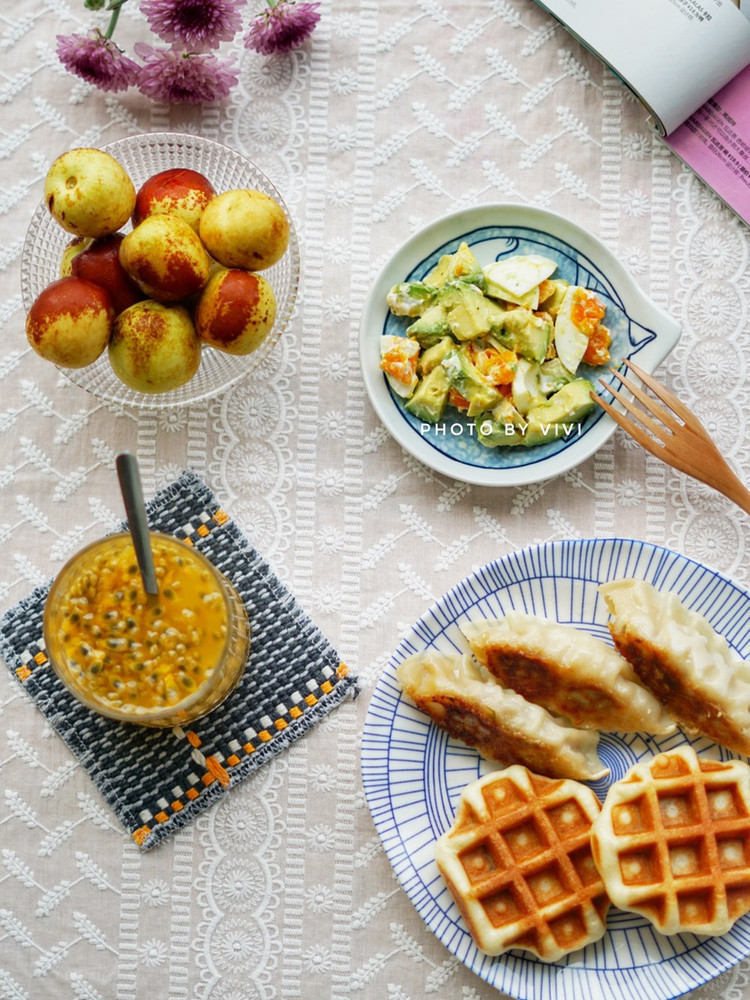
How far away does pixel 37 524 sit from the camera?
1652mm

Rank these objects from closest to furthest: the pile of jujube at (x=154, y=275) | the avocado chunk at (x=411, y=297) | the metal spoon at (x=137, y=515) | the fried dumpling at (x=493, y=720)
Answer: the metal spoon at (x=137, y=515) → the pile of jujube at (x=154, y=275) → the fried dumpling at (x=493, y=720) → the avocado chunk at (x=411, y=297)

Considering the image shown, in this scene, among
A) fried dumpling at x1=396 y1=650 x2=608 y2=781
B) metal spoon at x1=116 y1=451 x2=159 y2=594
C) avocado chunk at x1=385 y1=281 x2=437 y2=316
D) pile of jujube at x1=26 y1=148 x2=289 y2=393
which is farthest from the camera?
avocado chunk at x1=385 y1=281 x2=437 y2=316

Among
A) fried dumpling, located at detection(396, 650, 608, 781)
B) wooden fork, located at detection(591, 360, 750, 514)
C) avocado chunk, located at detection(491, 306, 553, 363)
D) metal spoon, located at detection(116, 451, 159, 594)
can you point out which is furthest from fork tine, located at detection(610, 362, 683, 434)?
metal spoon, located at detection(116, 451, 159, 594)

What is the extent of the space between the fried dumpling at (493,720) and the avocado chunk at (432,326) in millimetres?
501

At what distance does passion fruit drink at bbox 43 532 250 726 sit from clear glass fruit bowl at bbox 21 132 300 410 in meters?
0.26

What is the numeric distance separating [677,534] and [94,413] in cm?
100

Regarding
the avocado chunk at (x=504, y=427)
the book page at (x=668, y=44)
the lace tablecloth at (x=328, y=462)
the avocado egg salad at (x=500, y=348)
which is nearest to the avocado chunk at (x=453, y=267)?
the avocado egg salad at (x=500, y=348)

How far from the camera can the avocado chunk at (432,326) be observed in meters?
1.57

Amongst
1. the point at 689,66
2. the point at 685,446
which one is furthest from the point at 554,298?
the point at 689,66

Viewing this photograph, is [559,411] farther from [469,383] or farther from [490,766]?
[490,766]

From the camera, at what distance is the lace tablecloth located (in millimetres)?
Answer: 1601

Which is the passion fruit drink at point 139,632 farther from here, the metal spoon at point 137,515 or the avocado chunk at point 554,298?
the avocado chunk at point 554,298

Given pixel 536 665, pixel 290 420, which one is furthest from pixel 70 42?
pixel 536 665

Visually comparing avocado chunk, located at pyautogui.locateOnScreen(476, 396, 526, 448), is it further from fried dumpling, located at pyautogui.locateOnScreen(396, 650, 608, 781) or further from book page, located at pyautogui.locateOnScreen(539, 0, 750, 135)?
book page, located at pyautogui.locateOnScreen(539, 0, 750, 135)
